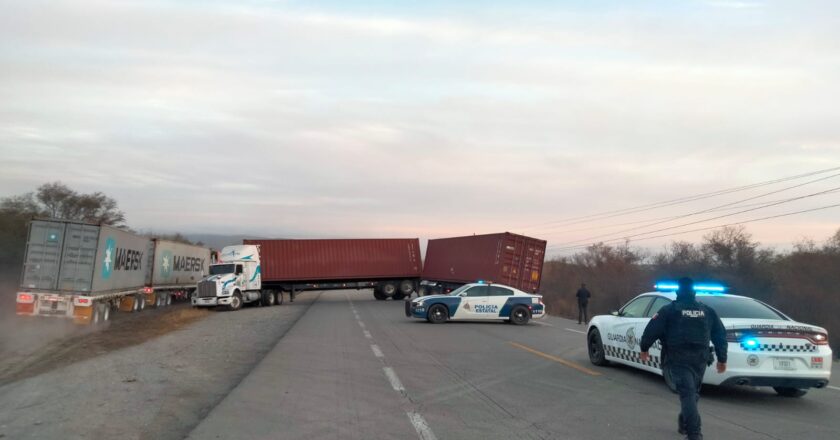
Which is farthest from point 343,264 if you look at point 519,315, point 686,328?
point 686,328

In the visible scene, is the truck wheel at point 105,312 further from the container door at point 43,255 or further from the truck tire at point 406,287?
the truck tire at point 406,287

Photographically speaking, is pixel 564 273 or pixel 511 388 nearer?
pixel 511 388

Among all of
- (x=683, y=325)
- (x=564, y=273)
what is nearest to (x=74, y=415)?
(x=683, y=325)

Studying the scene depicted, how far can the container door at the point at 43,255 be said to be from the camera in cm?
2305

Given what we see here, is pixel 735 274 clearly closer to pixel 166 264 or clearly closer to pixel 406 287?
pixel 406 287

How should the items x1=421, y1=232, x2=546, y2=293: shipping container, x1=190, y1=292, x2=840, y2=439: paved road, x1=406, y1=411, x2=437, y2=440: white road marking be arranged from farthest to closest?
1. x1=421, y1=232, x2=546, y2=293: shipping container
2. x1=190, y1=292, x2=840, y2=439: paved road
3. x1=406, y1=411, x2=437, y2=440: white road marking

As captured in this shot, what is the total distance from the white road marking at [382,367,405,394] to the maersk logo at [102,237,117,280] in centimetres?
1805

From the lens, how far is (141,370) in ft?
38.1

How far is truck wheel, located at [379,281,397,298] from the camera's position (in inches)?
1811

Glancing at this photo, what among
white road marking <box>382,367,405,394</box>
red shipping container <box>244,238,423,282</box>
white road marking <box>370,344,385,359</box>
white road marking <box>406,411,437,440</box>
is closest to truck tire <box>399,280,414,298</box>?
red shipping container <box>244,238,423,282</box>

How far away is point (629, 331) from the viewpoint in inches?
432

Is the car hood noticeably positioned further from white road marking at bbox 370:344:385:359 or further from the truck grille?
the truck grille

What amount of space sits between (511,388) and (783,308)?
125 ft

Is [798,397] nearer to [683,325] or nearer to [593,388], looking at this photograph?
[593,388]
